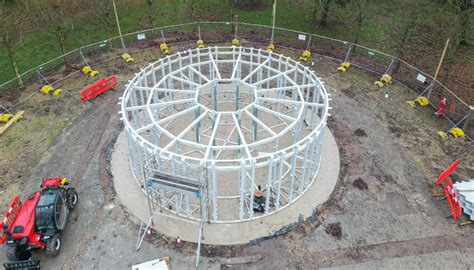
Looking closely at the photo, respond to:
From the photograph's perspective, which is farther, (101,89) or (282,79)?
(101,89)

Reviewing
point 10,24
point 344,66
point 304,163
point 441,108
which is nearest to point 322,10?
point 344,66

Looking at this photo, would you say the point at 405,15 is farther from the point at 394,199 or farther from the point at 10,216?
the point at 10,216

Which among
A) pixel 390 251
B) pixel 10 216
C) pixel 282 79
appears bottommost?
pixel 390 251

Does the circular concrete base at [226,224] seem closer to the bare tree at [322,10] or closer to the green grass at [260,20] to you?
the green grass at [260,20]

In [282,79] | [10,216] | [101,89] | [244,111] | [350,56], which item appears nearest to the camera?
[10,216]

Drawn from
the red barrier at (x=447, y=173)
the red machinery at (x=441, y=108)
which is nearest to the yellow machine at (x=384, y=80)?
the red machinery at (x=441, y=108)

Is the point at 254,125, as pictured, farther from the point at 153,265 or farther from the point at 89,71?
the point at 89,71

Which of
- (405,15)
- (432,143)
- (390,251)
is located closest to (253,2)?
(405,15)
